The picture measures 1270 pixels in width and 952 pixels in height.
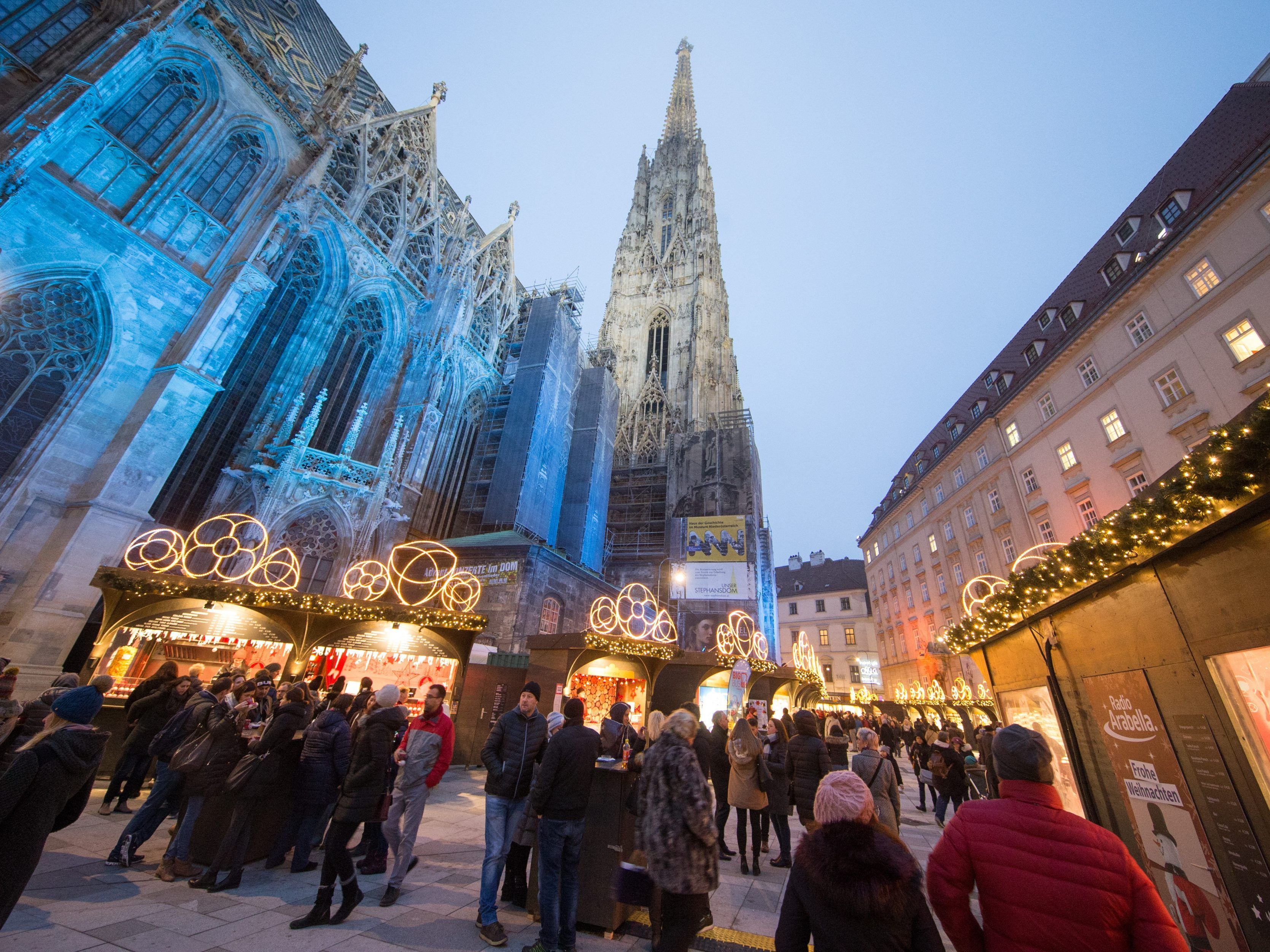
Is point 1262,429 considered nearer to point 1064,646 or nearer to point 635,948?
point 1064,646

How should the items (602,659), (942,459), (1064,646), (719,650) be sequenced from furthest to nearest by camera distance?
(942,459)
(719,650)
(602,659)
(1064,646)

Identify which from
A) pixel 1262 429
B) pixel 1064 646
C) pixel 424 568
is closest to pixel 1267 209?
pixel 1064 646

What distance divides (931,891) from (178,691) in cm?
803

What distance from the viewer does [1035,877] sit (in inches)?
78.0

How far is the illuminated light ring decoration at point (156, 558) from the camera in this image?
347 inches

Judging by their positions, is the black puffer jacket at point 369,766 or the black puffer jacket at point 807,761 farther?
the black puffer jacket at point 807,761

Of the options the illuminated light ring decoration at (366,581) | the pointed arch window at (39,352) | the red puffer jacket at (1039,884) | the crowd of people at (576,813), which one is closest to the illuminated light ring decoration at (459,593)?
the illuminated light ring decoration at (366,581)

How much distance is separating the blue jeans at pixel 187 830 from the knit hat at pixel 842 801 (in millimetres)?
5505

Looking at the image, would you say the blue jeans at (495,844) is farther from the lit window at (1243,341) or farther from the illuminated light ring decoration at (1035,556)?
the lit window at (1243,341)

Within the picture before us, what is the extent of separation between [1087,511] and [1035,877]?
2242cm

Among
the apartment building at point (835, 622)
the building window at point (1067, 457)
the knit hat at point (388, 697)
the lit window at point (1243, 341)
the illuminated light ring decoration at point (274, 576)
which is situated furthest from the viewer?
the apartment building at point (835, 622)

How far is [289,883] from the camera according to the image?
4543 mm

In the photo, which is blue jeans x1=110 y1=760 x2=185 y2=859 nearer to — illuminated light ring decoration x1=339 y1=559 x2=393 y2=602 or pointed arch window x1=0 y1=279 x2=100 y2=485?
illuminated light ring decoration x1=339 y1=559 x2=393 y2=602

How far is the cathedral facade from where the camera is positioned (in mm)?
11617
